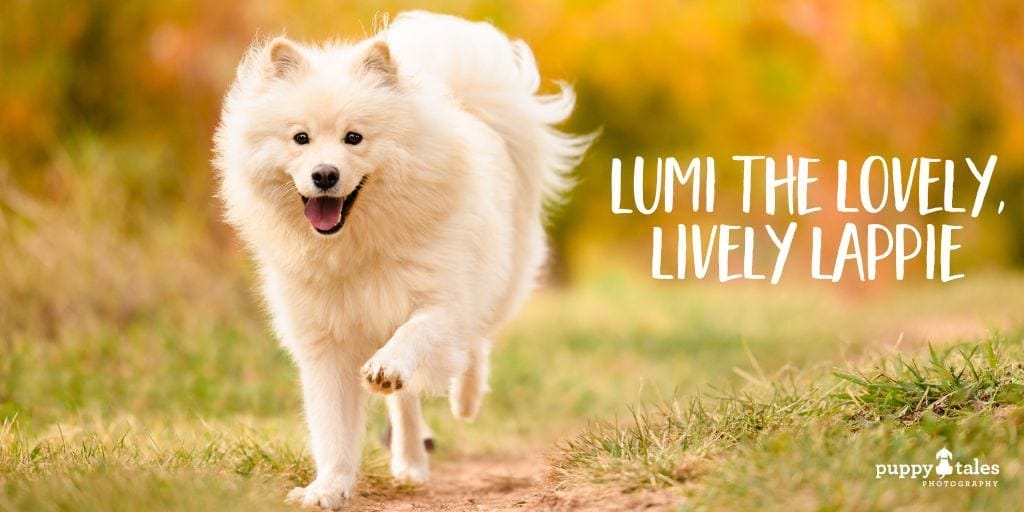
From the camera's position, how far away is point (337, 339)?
4742mm

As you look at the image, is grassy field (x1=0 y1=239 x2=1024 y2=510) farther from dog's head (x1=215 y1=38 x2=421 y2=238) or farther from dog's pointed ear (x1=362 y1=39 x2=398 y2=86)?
dog's pointed ear (x1=362 y1=39 x2=398 y2=86)

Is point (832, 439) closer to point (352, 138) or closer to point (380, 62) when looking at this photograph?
point (352, 138)

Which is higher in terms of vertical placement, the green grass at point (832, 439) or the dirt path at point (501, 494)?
the green grass at point (832, 439)

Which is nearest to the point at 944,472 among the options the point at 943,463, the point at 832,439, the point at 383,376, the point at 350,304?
the point at 943,463

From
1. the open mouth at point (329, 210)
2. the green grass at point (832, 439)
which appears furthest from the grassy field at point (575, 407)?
the open mouth at point (329, 210)

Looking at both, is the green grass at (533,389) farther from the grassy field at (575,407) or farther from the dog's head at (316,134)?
the dog's head at (316,134)

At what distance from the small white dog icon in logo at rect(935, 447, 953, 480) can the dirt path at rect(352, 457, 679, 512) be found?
2.52 feet

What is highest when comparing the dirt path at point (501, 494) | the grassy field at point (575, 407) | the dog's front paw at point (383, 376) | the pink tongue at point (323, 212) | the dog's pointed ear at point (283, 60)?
the dog's pointed ear at point (283, 60)

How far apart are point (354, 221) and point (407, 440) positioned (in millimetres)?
1326

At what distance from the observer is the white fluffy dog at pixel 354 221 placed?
4496 mm

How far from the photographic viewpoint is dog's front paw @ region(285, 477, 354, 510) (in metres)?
4.59

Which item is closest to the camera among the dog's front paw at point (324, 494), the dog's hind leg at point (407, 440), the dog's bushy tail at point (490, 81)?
the dog's front paw at point (324, 494)

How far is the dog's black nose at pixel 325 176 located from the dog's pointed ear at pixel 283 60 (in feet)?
1.85

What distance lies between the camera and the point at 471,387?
5852mm
